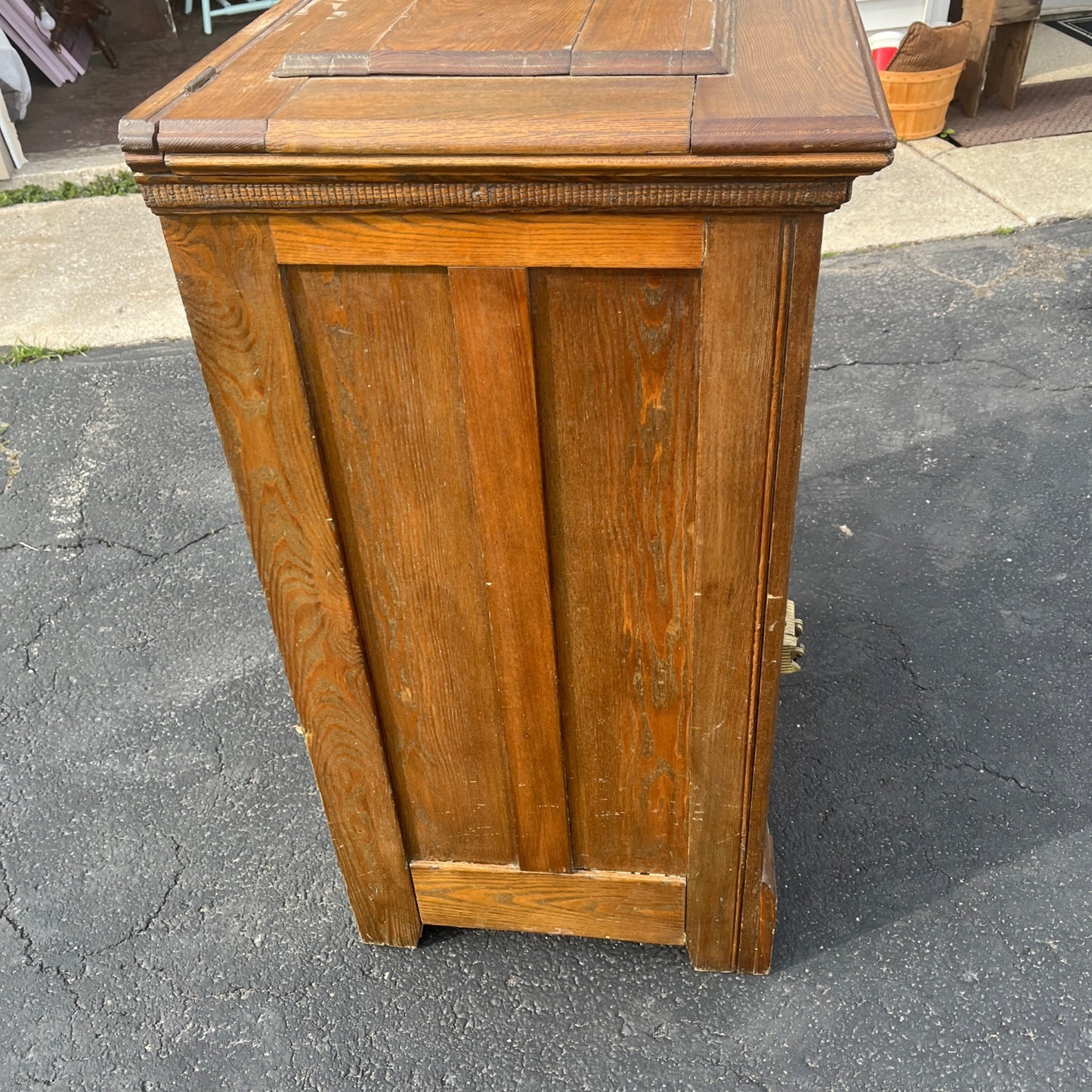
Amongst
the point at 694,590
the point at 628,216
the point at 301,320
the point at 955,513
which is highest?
the point at 628,216

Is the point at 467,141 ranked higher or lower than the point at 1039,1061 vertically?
higher

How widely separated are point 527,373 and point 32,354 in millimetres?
3072

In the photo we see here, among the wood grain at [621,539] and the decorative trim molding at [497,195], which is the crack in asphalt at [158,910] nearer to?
the wood grain at [621,539]

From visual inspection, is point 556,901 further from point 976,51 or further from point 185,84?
point 976,51

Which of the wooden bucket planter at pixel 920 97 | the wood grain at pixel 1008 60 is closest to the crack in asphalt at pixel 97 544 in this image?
the wooden bucket planter at pixel 920 97

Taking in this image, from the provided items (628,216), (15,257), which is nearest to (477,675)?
(628,216)

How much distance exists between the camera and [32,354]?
3717mm

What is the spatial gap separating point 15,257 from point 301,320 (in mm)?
3674

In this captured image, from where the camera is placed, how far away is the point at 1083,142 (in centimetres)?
448

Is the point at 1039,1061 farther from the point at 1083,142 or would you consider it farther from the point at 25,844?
the point at 1083,142

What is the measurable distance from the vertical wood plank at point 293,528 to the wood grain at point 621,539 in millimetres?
300

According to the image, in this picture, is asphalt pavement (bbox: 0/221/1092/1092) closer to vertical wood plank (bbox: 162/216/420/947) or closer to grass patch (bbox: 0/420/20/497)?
grass patch (bbox: 0/420/20/497)

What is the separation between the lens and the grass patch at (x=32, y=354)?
3703 mm

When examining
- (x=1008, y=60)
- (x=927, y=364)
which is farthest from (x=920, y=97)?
(x=927, y=364)
